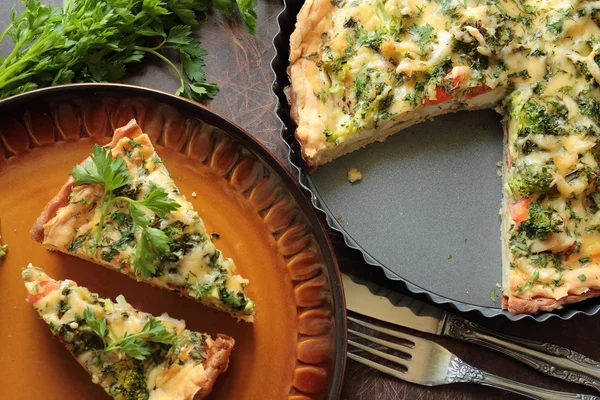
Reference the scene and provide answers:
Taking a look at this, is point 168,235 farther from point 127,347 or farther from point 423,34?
point 423,34

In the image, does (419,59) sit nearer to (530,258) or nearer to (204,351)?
(530,258)

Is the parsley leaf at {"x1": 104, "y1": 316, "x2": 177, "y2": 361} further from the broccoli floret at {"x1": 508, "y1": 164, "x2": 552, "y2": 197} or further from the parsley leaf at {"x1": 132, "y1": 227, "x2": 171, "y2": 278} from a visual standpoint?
the broccoli floret at {"x1": 508, "y1": 164, "x2": 552, "y2": 197}

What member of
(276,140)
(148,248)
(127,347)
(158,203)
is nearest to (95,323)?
(127,347)

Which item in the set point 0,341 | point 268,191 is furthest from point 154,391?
point 268,191

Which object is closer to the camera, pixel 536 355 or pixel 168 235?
pixel 168 235

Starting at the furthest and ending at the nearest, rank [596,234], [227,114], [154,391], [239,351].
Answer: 1. [227,114]
2. [596,234]
3. [239,351]
4. [154,391]

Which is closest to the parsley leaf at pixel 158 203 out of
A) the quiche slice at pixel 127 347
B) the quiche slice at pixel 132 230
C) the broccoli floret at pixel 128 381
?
the quiche slice at pixel 132 230
